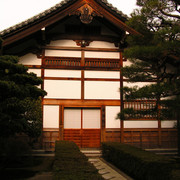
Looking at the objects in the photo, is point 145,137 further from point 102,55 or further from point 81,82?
point 102,55

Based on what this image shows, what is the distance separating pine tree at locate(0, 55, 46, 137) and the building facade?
3.79 meters

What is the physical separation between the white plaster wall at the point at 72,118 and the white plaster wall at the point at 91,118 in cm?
32

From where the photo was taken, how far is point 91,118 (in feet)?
41.8

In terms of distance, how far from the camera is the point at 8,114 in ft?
24.9

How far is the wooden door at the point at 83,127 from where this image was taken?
12.4m

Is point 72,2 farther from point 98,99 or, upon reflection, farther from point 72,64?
point 98,99

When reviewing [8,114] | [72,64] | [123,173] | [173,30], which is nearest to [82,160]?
[123,173]

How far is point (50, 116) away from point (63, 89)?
1.57 meters

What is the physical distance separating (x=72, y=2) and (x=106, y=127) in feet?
22.2

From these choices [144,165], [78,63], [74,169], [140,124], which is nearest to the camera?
[74,169]

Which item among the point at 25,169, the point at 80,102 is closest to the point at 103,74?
the point at 80,102

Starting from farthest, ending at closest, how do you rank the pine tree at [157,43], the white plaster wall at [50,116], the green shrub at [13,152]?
the white plaster wall at [50,116] → the green shrub at [13,152] → the pine tree at [157,43]

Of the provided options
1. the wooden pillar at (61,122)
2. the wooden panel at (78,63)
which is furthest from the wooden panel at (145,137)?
the wooden panel at (78,63)

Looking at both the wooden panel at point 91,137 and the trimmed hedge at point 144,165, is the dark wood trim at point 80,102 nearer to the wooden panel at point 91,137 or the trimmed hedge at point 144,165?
the wooden panel at point 91,137
